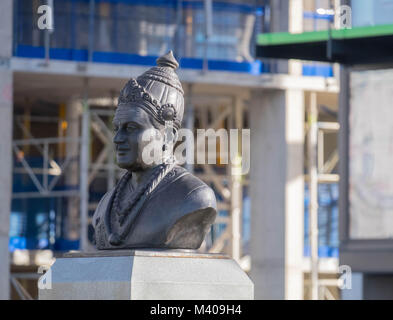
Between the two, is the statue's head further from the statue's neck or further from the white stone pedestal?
the white stone pedestal

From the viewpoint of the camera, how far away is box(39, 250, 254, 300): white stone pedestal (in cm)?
1109

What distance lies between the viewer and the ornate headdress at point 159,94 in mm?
11992

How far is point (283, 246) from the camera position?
3953cm

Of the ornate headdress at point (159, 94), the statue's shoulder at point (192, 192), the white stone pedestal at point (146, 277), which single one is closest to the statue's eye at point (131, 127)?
the ornate headdress at point (159, 94)

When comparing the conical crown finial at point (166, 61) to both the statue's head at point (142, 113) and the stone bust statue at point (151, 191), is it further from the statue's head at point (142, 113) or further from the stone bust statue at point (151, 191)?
the statue's head at point (142, 113)

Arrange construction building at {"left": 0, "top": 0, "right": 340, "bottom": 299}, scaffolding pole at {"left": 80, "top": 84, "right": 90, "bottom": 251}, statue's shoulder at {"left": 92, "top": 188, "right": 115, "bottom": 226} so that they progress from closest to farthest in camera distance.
→ statue's shoulder at {"left": 92, "top": 188, "right": 115, "bottom": 226} → construction building at {"left": 0, "top": 0, "right": 340, "bottom": 299} → scaffolding pole at {"left": 80, "top": 84, "right": 90, "bottom": 251}

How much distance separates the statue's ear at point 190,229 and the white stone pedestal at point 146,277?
139 millimetres

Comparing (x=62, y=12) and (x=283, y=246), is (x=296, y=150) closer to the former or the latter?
(x=283, y=246)

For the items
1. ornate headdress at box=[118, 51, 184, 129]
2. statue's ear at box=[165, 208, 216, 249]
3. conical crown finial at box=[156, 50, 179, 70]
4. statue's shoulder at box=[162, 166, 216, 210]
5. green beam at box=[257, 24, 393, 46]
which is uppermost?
green beam at box=[257, 24, 393, 46]

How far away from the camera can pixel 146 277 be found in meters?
11.1

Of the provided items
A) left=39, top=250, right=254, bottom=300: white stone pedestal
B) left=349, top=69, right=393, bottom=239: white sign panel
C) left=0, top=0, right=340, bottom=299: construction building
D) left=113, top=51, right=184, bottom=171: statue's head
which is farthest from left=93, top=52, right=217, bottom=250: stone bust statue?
left=0, top=0, right=340, bottom=299: construction building

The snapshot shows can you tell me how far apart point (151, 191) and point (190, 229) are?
49cm

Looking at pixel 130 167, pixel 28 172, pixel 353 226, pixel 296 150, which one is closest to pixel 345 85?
pixel 353 226

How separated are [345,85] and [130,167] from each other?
18462 mm
